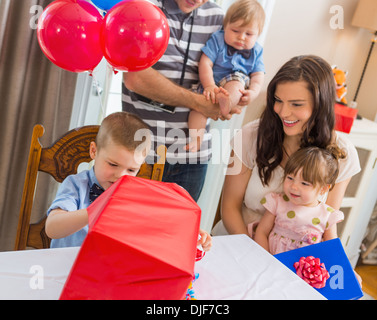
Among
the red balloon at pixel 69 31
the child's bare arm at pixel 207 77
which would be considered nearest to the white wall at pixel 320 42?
the child's bare arm at pixel 207 77

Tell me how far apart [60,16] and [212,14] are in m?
0.81

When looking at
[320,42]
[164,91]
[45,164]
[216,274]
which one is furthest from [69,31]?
[320,42]

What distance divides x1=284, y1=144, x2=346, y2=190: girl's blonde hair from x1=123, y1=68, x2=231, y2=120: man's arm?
34 centimetres

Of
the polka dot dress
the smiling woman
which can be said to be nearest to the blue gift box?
the polka dot dress

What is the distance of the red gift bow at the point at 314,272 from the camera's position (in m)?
1.30

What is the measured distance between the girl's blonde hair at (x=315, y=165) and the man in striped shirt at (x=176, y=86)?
0.37 metres

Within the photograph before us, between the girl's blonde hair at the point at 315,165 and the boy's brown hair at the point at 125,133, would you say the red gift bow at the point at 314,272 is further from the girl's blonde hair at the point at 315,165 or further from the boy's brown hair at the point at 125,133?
the boy's brown hair at the point at 125,133

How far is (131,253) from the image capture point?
72 centimetres

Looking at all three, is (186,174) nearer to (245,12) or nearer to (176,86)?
(176,86)

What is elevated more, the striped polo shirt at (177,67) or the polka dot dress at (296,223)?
the striped polo shirt at (177,67)

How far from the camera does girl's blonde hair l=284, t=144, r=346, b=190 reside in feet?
5.27

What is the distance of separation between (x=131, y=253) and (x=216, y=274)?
0.55 meters
